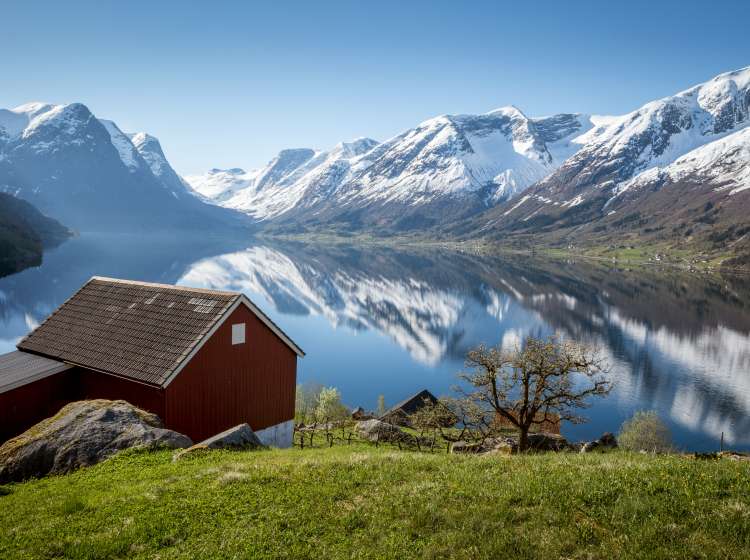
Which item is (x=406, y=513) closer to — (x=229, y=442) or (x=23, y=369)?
(x=229, y=442)

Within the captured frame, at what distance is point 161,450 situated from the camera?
68.9ft

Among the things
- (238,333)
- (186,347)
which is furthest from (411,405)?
(186,347)

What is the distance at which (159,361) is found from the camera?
93.2 feet

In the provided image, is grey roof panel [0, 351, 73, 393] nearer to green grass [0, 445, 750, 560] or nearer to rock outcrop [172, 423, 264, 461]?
rock outcrop [172, 423, 264, 461]

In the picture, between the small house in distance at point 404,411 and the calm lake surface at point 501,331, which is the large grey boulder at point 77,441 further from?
the calm lake surface at point 501,331

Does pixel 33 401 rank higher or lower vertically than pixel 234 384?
lower

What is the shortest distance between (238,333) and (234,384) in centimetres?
291

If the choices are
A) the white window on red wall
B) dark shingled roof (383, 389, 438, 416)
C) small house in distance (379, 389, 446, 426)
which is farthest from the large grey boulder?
dark shingled roof (383, 389, 438, 416)

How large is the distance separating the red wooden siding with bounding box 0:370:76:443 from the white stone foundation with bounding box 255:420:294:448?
1072cm

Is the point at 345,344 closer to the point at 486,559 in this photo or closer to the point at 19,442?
the point at 19,442

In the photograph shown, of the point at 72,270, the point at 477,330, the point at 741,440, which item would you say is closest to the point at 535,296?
the point at 477,330

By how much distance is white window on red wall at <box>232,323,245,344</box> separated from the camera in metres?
31.0

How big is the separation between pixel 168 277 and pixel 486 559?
18667cm

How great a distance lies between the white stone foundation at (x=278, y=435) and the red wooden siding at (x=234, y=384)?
1.25ft
